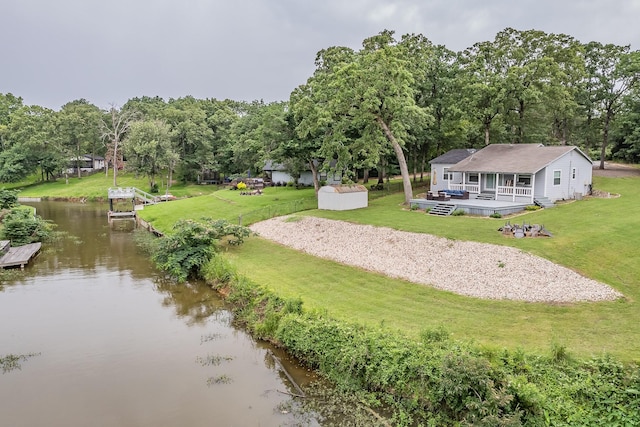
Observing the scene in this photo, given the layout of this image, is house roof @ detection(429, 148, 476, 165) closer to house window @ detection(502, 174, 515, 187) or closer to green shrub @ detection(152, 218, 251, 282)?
house window @ detection(502, 174, 515, 187)

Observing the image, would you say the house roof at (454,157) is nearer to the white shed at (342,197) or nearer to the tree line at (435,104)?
the tree line at (435,104)

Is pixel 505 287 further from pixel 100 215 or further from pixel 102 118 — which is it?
pixel 102 118

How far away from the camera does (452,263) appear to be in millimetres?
18594

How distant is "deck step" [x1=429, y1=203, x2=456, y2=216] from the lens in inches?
1088

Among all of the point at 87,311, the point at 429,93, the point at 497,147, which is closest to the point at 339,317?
the point at 87,311

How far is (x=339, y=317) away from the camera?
1411cm

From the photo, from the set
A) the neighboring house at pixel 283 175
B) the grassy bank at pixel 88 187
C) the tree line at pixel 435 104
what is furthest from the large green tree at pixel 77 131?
the neighboring house at pixel 283 175

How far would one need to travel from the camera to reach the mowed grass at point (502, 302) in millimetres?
12352

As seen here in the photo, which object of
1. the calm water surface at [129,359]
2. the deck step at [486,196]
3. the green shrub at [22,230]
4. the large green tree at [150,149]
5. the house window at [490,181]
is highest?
the large green tree at [150,149]

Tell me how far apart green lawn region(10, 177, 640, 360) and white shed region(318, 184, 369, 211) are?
1.23m

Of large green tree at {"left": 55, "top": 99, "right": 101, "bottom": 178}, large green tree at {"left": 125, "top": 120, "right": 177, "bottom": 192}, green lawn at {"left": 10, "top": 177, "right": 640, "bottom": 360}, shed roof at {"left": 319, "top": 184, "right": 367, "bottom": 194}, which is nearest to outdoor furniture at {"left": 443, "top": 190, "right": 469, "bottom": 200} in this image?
green lawn at {"left": 10, "top": 177, "right": 640, "bottom": 360}

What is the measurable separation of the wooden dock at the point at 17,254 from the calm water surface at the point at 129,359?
77.5 inches

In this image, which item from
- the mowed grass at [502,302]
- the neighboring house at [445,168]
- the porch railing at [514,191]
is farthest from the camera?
the neighboring house at [445,168]

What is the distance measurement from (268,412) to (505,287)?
31.3 feet
